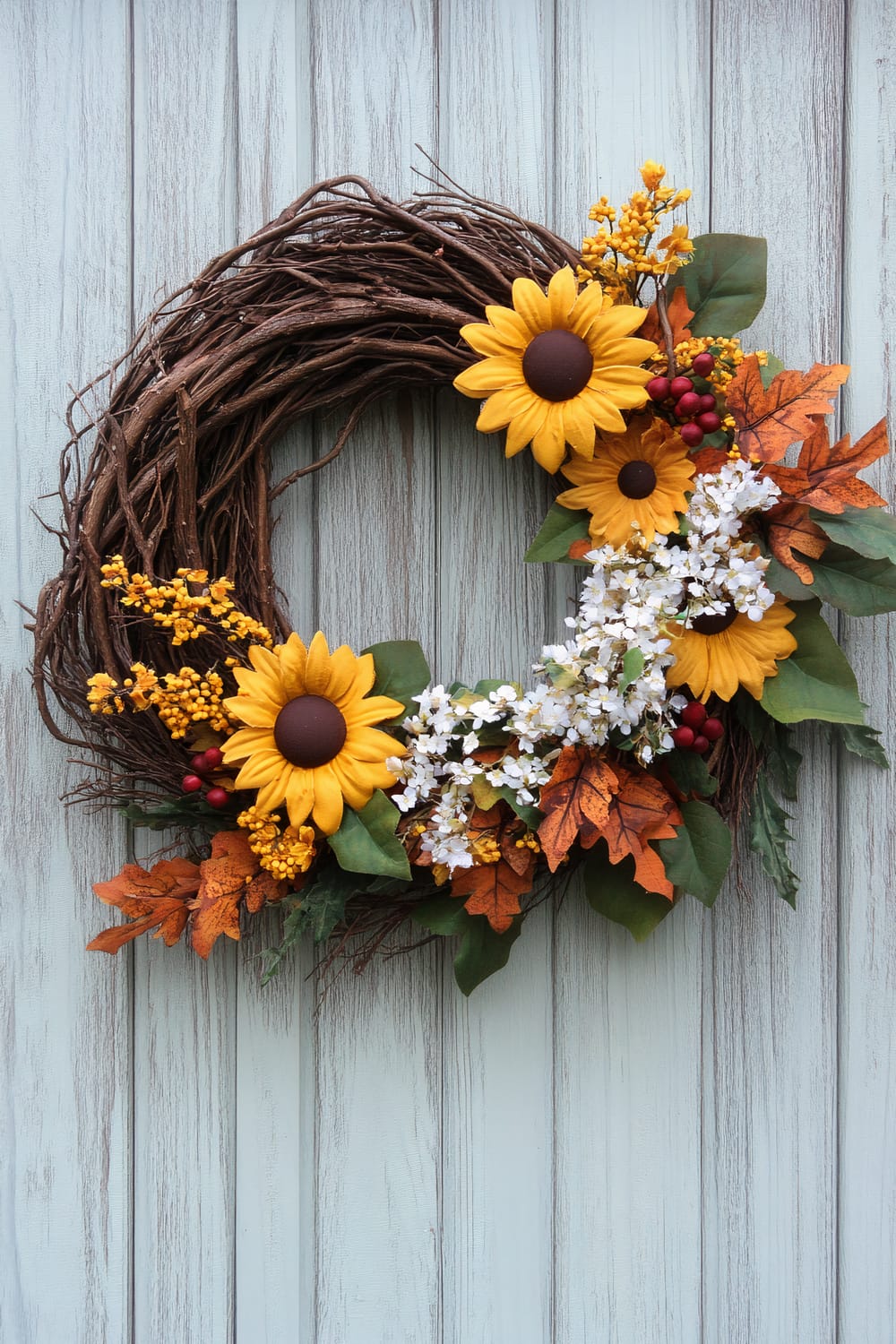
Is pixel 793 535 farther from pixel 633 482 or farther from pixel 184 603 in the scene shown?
pixel 184 603

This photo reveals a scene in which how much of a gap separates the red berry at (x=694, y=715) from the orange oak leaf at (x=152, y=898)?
0.45 m

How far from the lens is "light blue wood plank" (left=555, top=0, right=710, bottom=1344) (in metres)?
0.90

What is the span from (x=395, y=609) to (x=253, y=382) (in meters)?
0.24

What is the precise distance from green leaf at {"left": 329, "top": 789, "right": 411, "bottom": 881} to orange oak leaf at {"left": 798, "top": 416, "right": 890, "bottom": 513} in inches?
17.4

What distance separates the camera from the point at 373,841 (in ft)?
2.54

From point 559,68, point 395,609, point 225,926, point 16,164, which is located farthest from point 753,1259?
point 16,164

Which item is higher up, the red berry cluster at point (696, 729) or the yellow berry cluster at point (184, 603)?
the yellow berry cluster at point (184, 603)

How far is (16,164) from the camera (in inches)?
36.2

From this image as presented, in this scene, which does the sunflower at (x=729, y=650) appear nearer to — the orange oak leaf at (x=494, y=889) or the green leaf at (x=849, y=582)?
A: the green leaf at (x=849, y=582)

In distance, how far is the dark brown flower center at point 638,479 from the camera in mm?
799

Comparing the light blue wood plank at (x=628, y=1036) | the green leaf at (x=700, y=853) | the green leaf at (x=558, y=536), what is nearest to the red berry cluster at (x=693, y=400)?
the green leaf at (x=558, y=536)

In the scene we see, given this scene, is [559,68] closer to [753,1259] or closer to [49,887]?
[49,887]

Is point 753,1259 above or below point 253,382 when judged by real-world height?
below

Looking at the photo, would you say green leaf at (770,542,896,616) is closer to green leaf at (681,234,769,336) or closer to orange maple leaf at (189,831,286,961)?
green leaf at (681,234,769,336)
